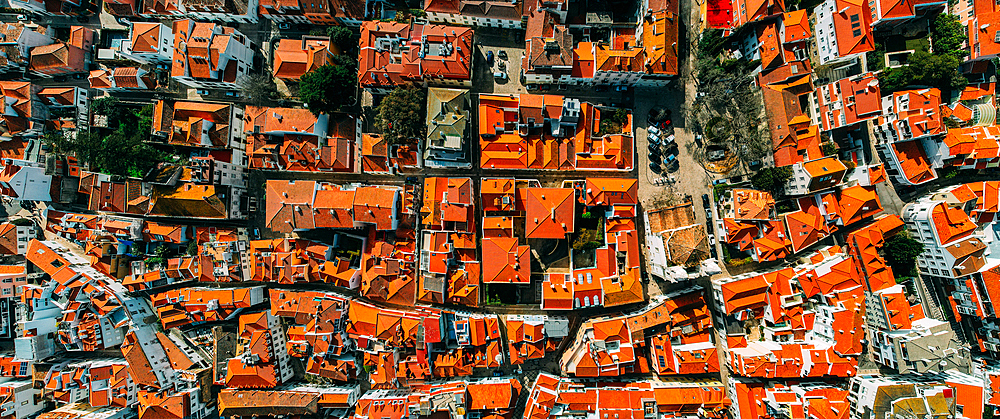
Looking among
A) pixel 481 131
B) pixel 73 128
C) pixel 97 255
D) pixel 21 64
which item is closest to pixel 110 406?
pixel 97 255

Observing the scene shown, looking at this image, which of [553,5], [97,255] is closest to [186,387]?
[97,255]

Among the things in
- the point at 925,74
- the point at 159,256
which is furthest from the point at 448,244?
the point at 925,74

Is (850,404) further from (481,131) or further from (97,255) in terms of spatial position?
(97,255)

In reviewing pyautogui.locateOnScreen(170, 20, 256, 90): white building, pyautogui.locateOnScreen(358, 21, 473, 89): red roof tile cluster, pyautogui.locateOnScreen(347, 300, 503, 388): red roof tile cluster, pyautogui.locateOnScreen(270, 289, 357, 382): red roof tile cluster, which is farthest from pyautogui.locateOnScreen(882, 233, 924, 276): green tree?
pyautogui.locateOnScreen(170, 20, 256, 90): white building

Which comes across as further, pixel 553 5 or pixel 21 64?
pixel 21 64

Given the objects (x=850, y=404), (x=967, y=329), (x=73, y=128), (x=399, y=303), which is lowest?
(x=850, y=404)

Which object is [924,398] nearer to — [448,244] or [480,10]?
[448,244]

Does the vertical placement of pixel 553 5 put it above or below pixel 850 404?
above
